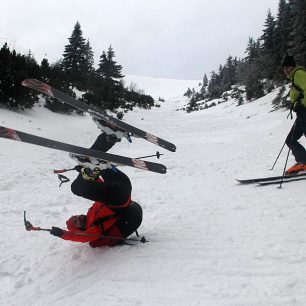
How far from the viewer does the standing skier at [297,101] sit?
6562mm

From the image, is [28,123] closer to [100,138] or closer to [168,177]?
[168,177]

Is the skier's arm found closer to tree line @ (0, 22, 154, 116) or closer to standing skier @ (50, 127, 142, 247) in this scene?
standing skier @ (50, 127, 142, 247)

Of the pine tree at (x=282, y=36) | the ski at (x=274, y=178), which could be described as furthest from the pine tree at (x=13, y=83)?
the pine tree at (x=282, y=36)

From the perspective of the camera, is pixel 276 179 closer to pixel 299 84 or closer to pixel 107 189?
pixel 299 84

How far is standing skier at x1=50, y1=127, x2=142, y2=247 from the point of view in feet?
13.2

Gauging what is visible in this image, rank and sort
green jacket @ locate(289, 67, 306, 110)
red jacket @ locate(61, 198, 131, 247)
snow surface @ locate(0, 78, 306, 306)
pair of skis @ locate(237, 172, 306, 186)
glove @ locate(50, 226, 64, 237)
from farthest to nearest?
pair of skis @ locate(237, 172, 306, 186) → green jacket @ locate(289, 67, 306, 110) → red jacket @ locate(61, 198, 131, 247) → glove @ locate(50, 226, 64, 237) → snow surface @ locate(0, 78, 306, 306)

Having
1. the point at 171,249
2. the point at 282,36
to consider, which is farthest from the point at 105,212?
the point at 282,36

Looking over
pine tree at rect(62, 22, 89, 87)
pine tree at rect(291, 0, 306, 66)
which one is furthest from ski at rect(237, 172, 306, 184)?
pine tree at rect(62, 22, 89, 87)

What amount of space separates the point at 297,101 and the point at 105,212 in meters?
4.54

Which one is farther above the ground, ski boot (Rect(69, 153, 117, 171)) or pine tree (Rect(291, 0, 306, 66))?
pine tree (Rect(291, 0, 306, 66))

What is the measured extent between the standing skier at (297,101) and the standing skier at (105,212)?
13.4 feet

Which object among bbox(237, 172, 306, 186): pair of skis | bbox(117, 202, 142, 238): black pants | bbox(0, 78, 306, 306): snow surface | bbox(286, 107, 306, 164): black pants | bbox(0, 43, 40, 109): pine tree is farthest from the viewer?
bbox(0, 43, 40, 109): pine tree

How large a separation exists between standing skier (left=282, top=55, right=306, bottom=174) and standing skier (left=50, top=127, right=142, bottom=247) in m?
4.09

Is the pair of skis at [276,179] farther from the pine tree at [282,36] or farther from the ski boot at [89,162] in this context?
the pine tree at [282,36]
